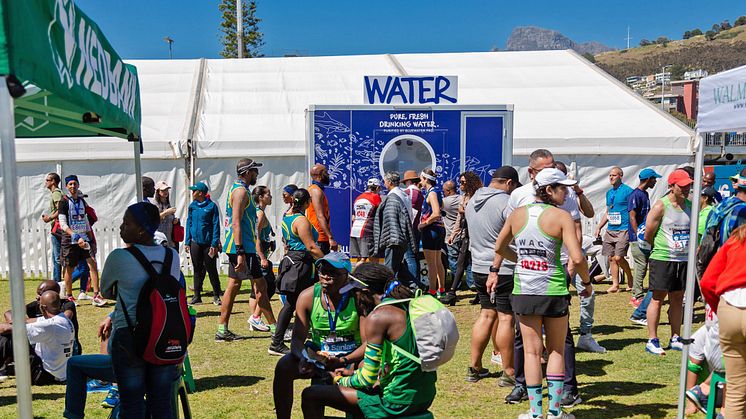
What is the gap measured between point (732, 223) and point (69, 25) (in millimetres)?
4055

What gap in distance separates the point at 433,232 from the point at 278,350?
377 centimetres

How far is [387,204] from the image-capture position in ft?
28.6

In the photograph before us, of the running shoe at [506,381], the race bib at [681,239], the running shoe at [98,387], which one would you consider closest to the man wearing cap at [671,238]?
the race bib at [681,239]

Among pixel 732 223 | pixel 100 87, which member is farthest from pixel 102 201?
pixel 732 223

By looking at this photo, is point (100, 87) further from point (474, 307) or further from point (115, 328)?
point (474, 307)

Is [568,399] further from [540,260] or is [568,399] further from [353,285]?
[353,285]

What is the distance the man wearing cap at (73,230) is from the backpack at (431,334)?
23.0 ft

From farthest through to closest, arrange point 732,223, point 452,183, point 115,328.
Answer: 1. point 452,183
2. point 732,223
3. point 115,328

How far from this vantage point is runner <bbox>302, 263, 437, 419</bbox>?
3.61 meters

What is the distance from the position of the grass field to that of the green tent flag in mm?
2284

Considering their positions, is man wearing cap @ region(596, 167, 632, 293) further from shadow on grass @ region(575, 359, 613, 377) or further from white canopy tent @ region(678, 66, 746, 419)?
white canopy tent @ region(678, 66, 746, 419)

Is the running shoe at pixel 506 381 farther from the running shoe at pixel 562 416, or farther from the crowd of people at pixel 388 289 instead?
the running shoe at pixel 562 416

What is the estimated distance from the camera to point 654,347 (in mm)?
6789

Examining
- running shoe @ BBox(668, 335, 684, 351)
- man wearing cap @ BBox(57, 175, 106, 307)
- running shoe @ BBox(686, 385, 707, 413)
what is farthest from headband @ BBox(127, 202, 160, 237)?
man wearing cap @ BBox(57, 175, 106, 307)
